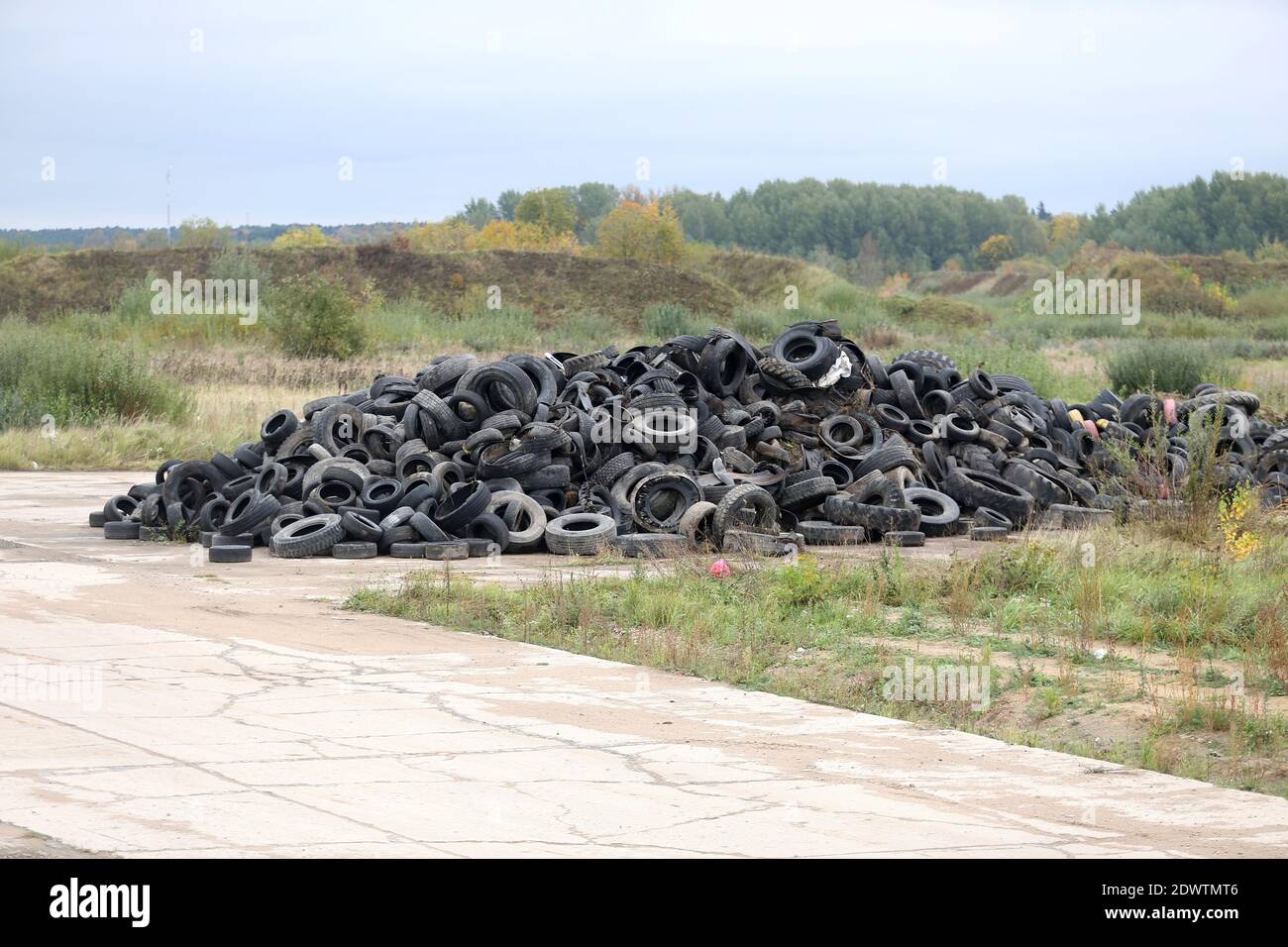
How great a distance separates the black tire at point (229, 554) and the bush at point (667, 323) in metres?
40.8

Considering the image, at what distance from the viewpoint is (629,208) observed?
9712cm

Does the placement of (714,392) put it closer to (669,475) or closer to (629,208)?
(669,475)

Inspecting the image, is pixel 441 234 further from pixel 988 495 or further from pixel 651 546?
pixel 651 546

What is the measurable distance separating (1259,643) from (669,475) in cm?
781

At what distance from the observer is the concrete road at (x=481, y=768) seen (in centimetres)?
621

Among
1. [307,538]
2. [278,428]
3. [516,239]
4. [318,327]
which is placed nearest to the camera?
[307,538]

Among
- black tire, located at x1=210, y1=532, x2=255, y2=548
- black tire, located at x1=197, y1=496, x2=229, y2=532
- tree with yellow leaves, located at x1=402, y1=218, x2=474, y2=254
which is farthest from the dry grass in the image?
tree with yellow leaves, located at x1=402, y1=218, x2=474, y2=254

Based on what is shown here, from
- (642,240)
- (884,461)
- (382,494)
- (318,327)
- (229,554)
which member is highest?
(642,240)

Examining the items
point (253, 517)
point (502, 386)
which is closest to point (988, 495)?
point (502, 386)

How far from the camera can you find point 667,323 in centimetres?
5834
